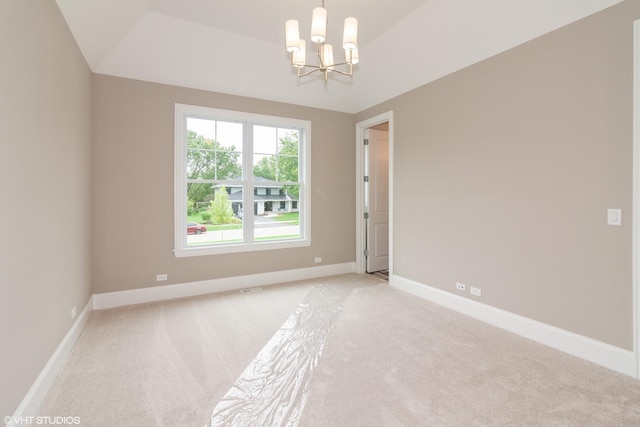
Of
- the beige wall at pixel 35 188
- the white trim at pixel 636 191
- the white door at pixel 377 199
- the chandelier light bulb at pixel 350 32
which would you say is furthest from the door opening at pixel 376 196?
the beige wall at pixel 35 188

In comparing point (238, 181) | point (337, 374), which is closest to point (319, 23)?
point (337, 374)

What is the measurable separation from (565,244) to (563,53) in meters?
1.62

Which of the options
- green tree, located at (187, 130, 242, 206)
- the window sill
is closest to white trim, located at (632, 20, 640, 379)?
the window sill

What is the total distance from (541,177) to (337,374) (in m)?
2.46

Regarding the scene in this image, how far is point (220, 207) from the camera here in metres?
4.18

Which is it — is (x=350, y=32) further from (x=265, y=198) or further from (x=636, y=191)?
(x=265, y=198)

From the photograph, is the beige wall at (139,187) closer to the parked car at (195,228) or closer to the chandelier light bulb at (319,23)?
the parked car at (195,228)

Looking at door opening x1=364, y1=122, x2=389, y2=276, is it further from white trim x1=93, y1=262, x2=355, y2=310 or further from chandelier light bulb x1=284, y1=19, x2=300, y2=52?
chandelier light bulb x1=284, y1=19, x2=300, y2=52

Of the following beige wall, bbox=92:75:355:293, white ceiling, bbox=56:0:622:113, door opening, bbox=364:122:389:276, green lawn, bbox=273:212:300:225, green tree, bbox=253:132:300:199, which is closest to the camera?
white ceiling, bbox=56:0:622:113

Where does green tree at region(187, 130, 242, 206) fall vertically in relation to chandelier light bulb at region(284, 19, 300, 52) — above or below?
below

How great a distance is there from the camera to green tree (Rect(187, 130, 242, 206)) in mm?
3979

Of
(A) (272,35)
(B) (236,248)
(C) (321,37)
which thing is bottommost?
(B) (236,248)

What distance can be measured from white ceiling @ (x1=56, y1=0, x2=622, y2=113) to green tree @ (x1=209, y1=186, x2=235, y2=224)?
4.66 feet

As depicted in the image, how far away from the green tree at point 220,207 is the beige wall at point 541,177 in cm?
274
